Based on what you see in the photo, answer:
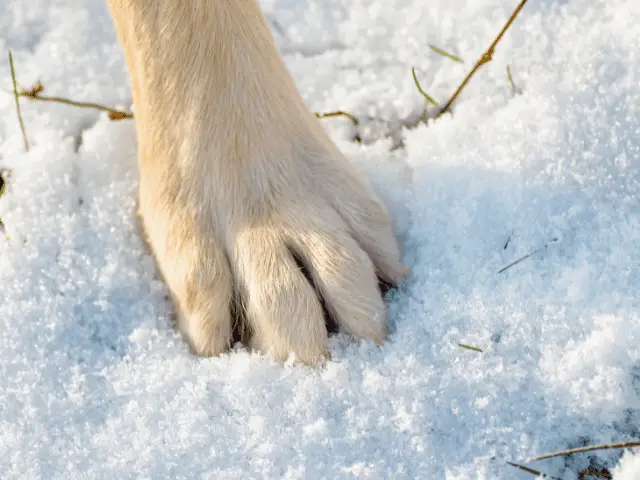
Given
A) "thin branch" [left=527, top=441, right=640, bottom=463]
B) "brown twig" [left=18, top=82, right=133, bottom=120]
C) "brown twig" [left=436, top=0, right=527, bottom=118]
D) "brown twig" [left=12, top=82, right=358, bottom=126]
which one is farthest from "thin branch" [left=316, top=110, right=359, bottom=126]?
"thin branch" [left=527, top=441, right=640, bottom=463]

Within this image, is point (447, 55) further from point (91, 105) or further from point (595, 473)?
point (595, 473)

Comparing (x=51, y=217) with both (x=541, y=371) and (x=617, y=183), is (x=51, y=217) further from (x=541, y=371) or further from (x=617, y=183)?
(x=617, y=183)

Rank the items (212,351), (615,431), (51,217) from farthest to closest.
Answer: (51,217), (212,351), (615,431)

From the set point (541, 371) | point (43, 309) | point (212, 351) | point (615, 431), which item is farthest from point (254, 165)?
point (615, 431)

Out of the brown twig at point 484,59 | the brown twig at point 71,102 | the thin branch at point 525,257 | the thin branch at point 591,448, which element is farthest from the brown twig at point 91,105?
the thin branch at point 591,448

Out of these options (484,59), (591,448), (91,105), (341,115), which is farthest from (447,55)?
(591,448)

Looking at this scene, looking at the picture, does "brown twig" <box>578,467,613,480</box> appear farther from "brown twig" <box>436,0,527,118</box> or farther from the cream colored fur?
"brown twig" <box>436,0,527,118</box>
